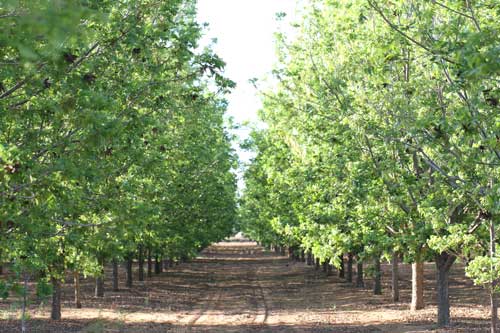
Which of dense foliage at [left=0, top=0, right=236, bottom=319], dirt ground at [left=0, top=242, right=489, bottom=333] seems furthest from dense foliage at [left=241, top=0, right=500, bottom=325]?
dense foliage at [left=0, top=0, right=236, bottom=319]

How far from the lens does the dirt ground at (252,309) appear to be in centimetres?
2150

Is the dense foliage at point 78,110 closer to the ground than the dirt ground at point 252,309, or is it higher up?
higher up

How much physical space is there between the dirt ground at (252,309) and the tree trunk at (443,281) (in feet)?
1.42

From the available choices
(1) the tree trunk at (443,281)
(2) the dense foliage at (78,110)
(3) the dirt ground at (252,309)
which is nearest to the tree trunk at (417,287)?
(3) the dirt ground at (252,309)

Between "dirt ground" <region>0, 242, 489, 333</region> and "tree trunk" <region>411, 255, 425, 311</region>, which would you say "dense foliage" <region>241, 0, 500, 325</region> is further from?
"dirt ground" <region>0, 242, 489, 333</region>

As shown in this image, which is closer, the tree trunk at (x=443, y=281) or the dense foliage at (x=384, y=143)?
the dense foliage at (x=384, y=143)

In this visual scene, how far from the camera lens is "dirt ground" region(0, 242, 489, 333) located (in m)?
21.5

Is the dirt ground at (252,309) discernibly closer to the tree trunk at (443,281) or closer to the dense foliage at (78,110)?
the tree trunk at (443,281)

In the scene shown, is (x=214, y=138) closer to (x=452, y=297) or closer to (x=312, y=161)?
(x=452, y=297)

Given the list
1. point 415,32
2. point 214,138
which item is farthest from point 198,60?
point 214,138

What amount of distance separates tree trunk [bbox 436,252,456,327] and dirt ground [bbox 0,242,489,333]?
0.43m

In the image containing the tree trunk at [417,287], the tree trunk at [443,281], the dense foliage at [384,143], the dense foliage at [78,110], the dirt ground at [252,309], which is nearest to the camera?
the dense foliage at [78,110]

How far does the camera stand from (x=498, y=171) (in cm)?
1261

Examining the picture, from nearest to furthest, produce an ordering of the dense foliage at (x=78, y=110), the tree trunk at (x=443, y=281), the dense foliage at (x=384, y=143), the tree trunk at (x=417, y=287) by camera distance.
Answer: the dense foliage at (x=78, y=110) → the dense foliage at (x=384, y=143) → the tree trunk at (x=443, y=281) → the tree trunk at (x=417, y=287)
